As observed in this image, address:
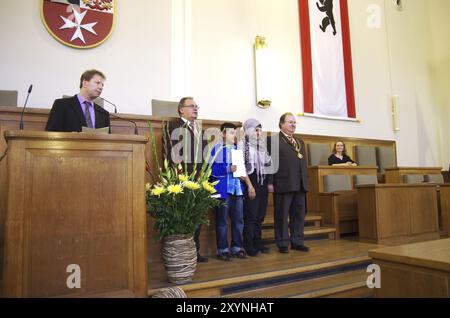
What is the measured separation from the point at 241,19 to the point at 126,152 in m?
4.32

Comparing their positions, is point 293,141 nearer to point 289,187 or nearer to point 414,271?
point 289,187

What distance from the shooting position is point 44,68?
13.8 ft

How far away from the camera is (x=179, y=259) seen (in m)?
2.16

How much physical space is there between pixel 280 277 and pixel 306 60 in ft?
14.5

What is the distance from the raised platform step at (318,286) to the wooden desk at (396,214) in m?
1.09

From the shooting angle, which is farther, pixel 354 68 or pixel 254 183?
pixel 354 68

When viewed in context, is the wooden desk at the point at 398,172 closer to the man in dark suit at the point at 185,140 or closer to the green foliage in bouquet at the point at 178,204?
the man in dark suit at the point at 185,140

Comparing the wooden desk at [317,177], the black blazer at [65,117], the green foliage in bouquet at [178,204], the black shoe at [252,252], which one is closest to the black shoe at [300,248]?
the black shoe at [252,252]

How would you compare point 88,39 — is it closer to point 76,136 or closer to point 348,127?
point 76,136

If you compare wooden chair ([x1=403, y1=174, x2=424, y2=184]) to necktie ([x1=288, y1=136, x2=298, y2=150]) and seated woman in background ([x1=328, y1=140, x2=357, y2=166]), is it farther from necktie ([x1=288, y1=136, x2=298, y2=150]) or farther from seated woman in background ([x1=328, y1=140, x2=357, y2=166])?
necktie ([x1=288, y1=136, x2=298, y2=150])

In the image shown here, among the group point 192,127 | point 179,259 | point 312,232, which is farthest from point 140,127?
point 312,232

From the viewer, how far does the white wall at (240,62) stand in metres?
4.20

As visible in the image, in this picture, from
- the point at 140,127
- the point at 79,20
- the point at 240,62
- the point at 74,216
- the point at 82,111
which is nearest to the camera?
the point at 74,216
